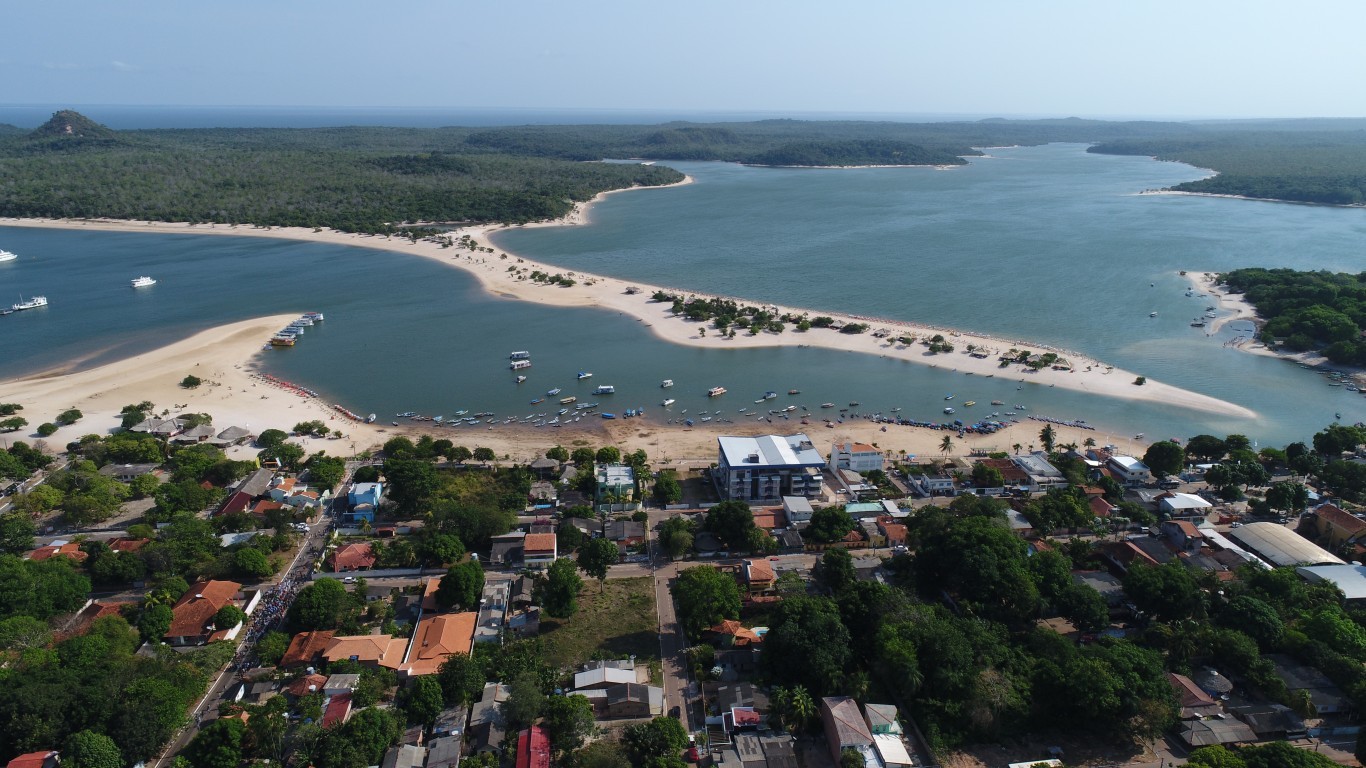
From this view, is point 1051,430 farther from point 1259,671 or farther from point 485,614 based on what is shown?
point 485,614

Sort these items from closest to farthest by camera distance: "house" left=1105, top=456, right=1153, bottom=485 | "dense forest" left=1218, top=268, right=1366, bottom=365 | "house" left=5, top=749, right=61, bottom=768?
"house" left=5, top=749, right=61, bottom=768, "house" left=1105, top=456, right=1153, bottom=485, "dense forest" left=1218, top=268, right=1366, bottom=365

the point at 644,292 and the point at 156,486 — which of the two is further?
the point at 644,292

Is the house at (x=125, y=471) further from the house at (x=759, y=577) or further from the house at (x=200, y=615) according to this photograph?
the house at (x=759, y=577)

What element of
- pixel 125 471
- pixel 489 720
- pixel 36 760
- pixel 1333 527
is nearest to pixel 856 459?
pixel 1333 527

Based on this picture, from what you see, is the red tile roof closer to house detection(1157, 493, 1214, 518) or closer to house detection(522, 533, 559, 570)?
house detection(522, 533, 559, 570)

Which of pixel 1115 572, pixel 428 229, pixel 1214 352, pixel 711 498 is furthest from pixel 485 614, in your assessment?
pixel 428 229

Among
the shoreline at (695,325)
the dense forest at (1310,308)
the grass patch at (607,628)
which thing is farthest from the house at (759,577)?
the dense forest at (1310,308)

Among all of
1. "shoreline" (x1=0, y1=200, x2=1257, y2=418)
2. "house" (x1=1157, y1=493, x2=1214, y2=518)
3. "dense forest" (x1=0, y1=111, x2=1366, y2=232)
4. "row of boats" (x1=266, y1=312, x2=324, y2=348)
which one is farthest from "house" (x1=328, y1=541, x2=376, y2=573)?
"dense forest" (x1=0, y1=111, x2=1366, y2=232)
